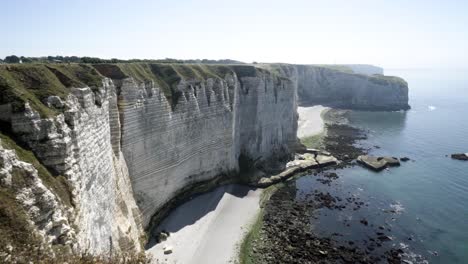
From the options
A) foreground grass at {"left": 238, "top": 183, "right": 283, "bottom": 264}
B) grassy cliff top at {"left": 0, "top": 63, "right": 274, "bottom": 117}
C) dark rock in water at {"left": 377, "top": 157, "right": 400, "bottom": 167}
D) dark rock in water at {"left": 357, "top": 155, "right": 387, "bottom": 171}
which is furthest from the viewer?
dark rock in water at {"left": 377, "top": 157, "right": 400, "bottom": 167}

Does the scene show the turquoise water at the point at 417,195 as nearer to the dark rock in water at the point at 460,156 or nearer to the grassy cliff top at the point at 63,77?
the dark rock in water at the point at 460,156

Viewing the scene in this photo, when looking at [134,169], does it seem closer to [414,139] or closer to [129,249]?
[129,249]

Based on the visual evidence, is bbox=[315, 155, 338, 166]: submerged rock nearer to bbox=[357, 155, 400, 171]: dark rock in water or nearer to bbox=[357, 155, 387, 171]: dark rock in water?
bbox=[357, 155, 387, 171]: dark rock in water

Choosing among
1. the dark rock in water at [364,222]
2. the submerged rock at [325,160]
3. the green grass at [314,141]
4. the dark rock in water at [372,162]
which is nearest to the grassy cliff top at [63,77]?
the submerged rock at [325,160]

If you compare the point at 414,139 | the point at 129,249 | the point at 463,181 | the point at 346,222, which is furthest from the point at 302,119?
the point at 129,249

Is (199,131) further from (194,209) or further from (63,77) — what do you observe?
(63,77)

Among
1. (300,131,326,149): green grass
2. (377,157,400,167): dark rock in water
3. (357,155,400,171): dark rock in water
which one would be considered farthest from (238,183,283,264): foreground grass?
(300,131,326,149): green grass

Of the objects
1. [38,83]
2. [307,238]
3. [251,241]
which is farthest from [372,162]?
[38,83]

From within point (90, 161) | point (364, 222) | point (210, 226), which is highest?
point (90, 161)
